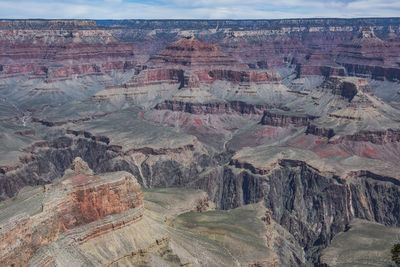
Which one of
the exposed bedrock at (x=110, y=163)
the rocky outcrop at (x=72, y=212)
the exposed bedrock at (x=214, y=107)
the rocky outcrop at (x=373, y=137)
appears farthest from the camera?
the exposed bedrock at (x=214, y=107)

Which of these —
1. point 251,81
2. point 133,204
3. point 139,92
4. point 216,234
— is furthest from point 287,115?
point 133,204

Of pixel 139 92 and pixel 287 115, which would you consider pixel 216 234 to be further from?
pixel 139 92

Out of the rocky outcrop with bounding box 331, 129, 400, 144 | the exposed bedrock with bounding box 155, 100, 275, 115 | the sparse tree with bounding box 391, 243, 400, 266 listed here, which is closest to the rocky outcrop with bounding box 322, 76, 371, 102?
the rocky outcrop with bounding box 331, 129, 400, 144

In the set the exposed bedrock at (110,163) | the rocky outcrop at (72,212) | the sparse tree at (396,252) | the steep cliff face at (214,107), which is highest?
the sparse tree at (396,252)

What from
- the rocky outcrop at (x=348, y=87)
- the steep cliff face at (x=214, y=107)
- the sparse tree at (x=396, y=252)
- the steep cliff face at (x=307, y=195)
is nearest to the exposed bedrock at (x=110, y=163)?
the steep cliff face at (x=307, y=195)

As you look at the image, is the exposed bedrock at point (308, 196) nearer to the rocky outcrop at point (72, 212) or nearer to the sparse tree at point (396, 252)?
the rocky outcrop at point (72, 212)

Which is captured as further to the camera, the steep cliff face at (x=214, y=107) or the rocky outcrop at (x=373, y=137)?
the steep cliff face at (x=214, y=107)
